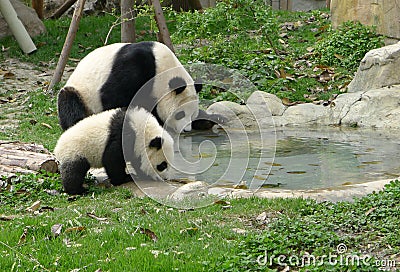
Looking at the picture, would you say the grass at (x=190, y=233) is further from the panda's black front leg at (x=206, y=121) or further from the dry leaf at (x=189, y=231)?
the panda's black front leg at (x=206, y=121)

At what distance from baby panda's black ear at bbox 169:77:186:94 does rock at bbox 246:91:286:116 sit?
2.67 metres

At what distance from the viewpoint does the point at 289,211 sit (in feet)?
17.6

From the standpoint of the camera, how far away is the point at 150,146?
6.67 meters

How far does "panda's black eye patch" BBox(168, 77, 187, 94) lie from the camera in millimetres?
7984

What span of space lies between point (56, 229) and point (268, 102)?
241 inches

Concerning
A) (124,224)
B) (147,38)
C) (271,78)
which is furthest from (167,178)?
(147,38)

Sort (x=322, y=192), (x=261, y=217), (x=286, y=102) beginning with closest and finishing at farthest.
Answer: (x=261, y=217) → (x=322, y=192) → (x=286, y=102)

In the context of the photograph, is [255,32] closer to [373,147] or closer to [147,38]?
[147,38]

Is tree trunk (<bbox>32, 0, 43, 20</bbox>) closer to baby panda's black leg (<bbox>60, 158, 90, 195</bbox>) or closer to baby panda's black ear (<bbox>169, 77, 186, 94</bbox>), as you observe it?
baby panda's black ear (<bbox>169, 77, 186, 94</bbox>)

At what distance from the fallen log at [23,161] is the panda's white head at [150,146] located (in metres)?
1.01

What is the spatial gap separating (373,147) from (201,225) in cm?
388

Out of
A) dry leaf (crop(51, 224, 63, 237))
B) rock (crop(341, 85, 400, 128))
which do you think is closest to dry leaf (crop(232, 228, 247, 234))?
dry leaf (crop(51, 224, 63, 237))

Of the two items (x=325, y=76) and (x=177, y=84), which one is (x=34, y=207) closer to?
(x=177, y=84)

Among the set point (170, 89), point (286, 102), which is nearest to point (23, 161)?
point (170, 89)
